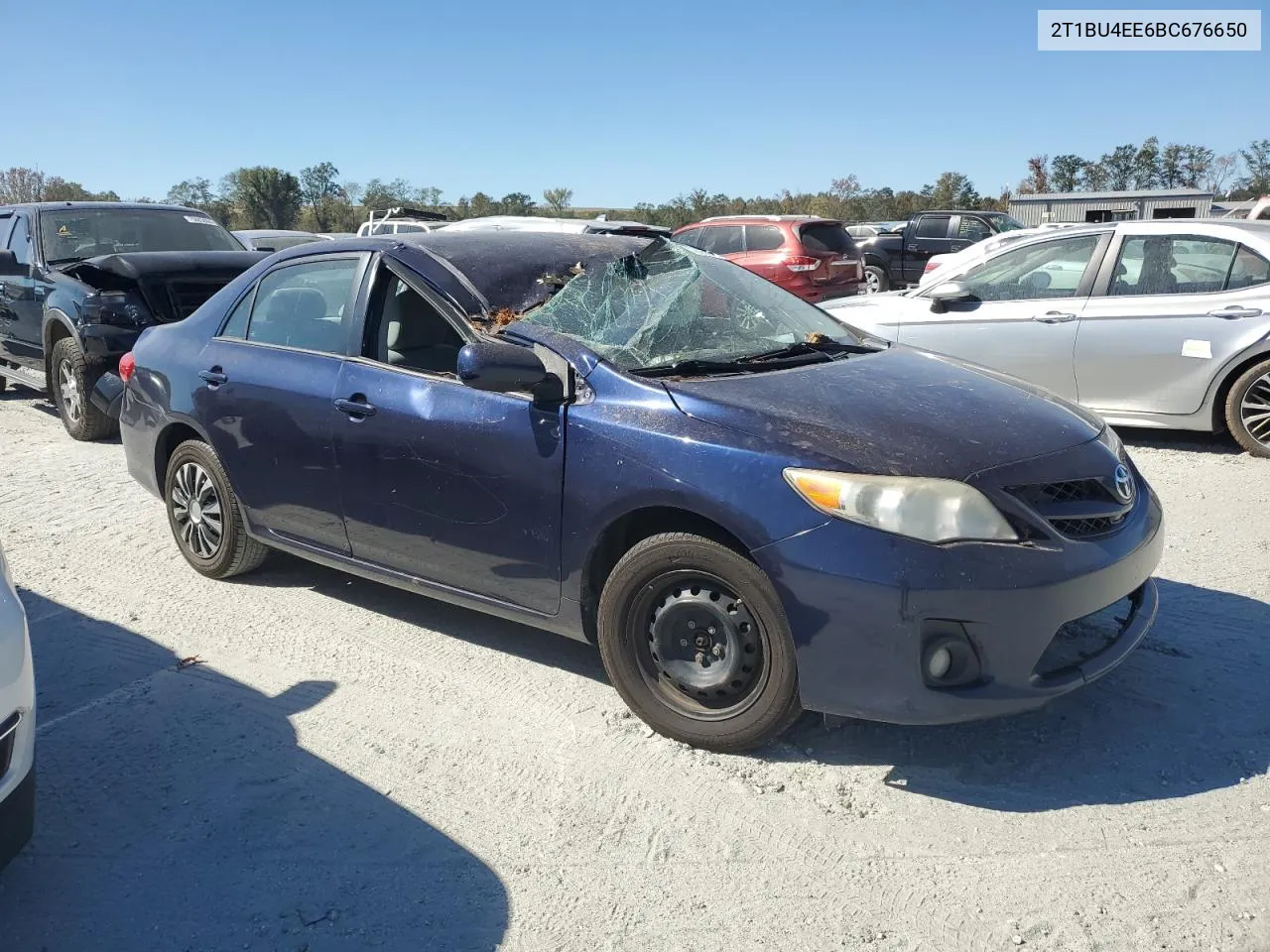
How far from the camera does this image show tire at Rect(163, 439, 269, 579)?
4938mm

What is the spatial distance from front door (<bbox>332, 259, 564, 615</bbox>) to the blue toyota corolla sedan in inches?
0.5

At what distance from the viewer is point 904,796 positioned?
3191 mm

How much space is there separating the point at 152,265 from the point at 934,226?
16192 mm

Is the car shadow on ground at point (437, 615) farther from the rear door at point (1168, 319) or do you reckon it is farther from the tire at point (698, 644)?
the rear door at point (1168, 319)

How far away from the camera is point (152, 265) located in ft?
26.6

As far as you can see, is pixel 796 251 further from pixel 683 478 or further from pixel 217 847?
pixel 217 847

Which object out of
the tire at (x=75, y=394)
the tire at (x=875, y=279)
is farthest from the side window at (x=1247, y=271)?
the tire at (x=875, y=279)

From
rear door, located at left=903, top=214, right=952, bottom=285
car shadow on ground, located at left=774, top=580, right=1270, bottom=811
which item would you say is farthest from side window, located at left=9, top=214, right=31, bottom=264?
rear door, located at left=903, top=214, right=952, bottom=285

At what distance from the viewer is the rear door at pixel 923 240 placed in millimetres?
20375

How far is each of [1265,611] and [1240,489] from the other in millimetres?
2083

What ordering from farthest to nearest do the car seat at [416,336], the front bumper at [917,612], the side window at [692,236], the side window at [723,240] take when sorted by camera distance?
1. the side window at [692,236]
2. the side window at [723,240]
3. the car seat at [416,336]
4. the front bumper at [917,612]

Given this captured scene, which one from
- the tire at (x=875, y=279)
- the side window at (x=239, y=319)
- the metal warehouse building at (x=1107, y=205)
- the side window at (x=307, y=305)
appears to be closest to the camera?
the side window at (x=307, y=305)

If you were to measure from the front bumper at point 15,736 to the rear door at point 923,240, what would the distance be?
768 inches

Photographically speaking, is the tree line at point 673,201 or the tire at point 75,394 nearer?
the tire at point 75,394
